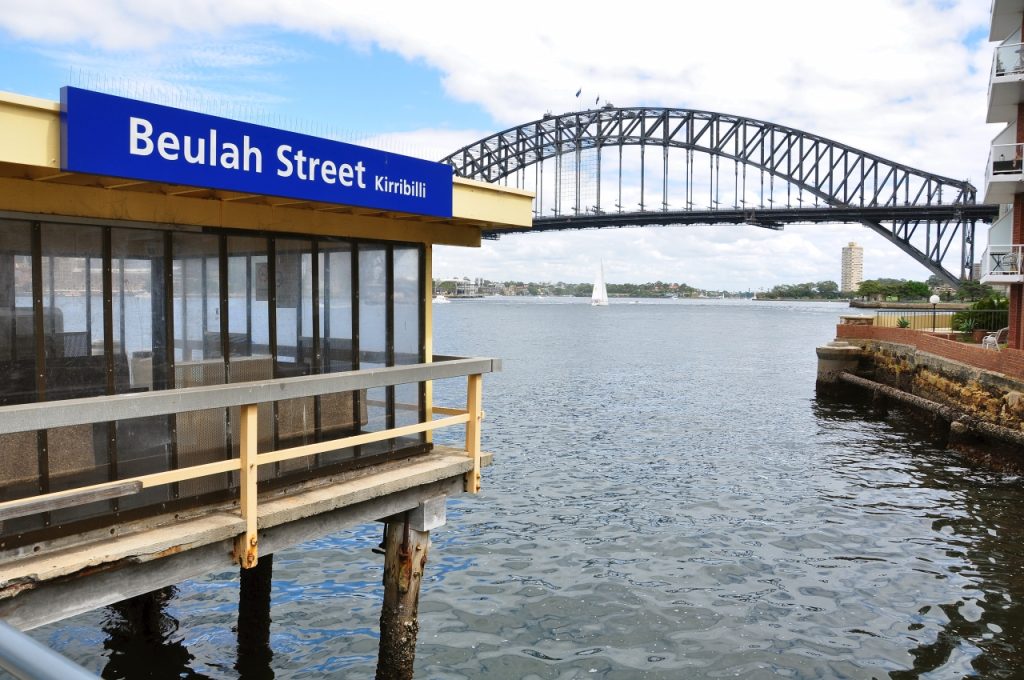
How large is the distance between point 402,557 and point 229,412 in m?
2.64

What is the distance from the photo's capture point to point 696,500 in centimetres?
1964

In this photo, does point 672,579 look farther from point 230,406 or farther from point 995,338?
point 995,338

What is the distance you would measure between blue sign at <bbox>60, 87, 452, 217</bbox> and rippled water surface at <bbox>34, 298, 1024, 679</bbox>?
630cm

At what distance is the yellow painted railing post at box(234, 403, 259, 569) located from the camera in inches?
259

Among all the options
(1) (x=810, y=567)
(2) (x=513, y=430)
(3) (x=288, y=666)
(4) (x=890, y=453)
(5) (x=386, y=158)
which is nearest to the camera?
(5) (x=386, y=158)

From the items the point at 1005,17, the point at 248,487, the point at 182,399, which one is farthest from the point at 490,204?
the point at 1005,17

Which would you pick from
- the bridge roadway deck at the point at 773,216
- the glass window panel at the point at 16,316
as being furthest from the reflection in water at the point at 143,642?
the bridge roadway deck at the point at 773,216

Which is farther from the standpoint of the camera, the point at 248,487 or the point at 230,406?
the point at 230,406

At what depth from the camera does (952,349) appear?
94.5 ft

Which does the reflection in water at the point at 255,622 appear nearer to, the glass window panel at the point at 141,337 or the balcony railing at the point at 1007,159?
Answer: the glass window panel at the point at 141,337

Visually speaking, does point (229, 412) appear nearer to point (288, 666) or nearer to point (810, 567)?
point (288, 666)

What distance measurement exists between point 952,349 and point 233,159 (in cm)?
2815

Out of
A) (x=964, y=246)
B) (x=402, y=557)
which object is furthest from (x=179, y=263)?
A: (x=964, y=246)

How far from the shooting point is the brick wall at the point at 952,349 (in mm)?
23062
